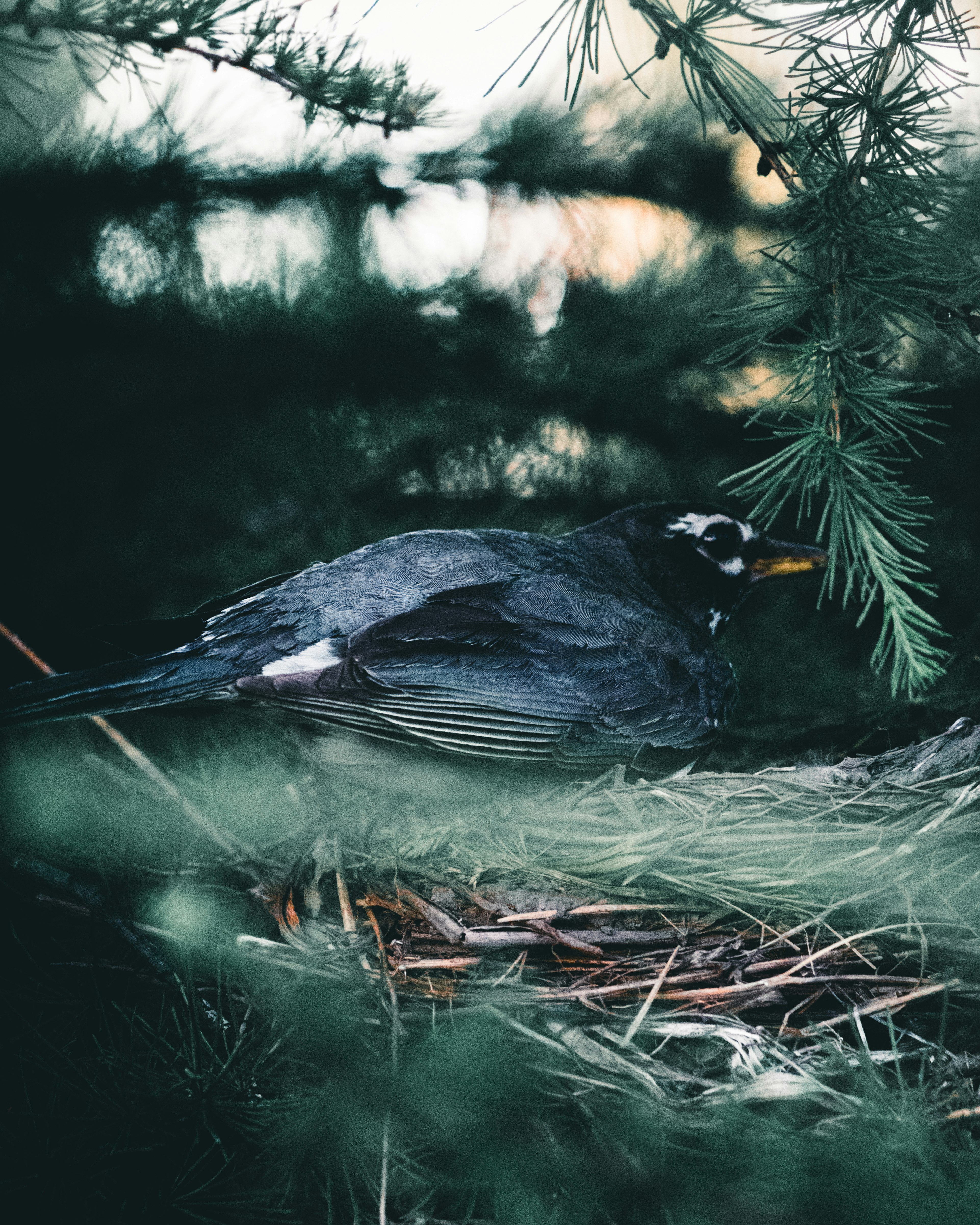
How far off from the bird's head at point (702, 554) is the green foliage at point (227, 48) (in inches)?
36.3

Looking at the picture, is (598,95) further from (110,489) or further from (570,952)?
(570,952)

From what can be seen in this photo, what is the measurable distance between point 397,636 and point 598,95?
1.19 m

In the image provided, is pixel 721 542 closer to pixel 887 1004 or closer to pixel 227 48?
pixel 887 1004

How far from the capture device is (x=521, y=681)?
1.53 meters

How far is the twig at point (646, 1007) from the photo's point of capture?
1.08 m

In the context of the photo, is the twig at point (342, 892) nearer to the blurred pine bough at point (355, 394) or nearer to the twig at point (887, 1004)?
the blurred pine bough at point (355, 394)

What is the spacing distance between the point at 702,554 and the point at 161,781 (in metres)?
1.24

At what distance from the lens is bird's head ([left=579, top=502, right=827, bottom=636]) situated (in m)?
1.82

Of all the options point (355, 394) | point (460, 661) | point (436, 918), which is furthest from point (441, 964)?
point (355, 394)

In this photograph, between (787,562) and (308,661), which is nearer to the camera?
(308,661)

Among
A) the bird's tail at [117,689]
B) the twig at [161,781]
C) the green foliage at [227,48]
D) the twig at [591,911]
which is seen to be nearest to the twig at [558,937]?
the twig at [591,911]

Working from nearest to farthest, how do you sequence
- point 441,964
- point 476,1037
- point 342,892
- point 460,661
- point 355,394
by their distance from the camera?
1. point 476,1037
2. point 441,964
3. point 342,892
4. point 460,661
5. point 355,394

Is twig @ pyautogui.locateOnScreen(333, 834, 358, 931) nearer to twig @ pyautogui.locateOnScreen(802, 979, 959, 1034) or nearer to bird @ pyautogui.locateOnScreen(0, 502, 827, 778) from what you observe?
bird @ pyautogui.locateOnScreen(0, 502, 827, 778)

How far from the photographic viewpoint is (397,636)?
1474 millimetres
